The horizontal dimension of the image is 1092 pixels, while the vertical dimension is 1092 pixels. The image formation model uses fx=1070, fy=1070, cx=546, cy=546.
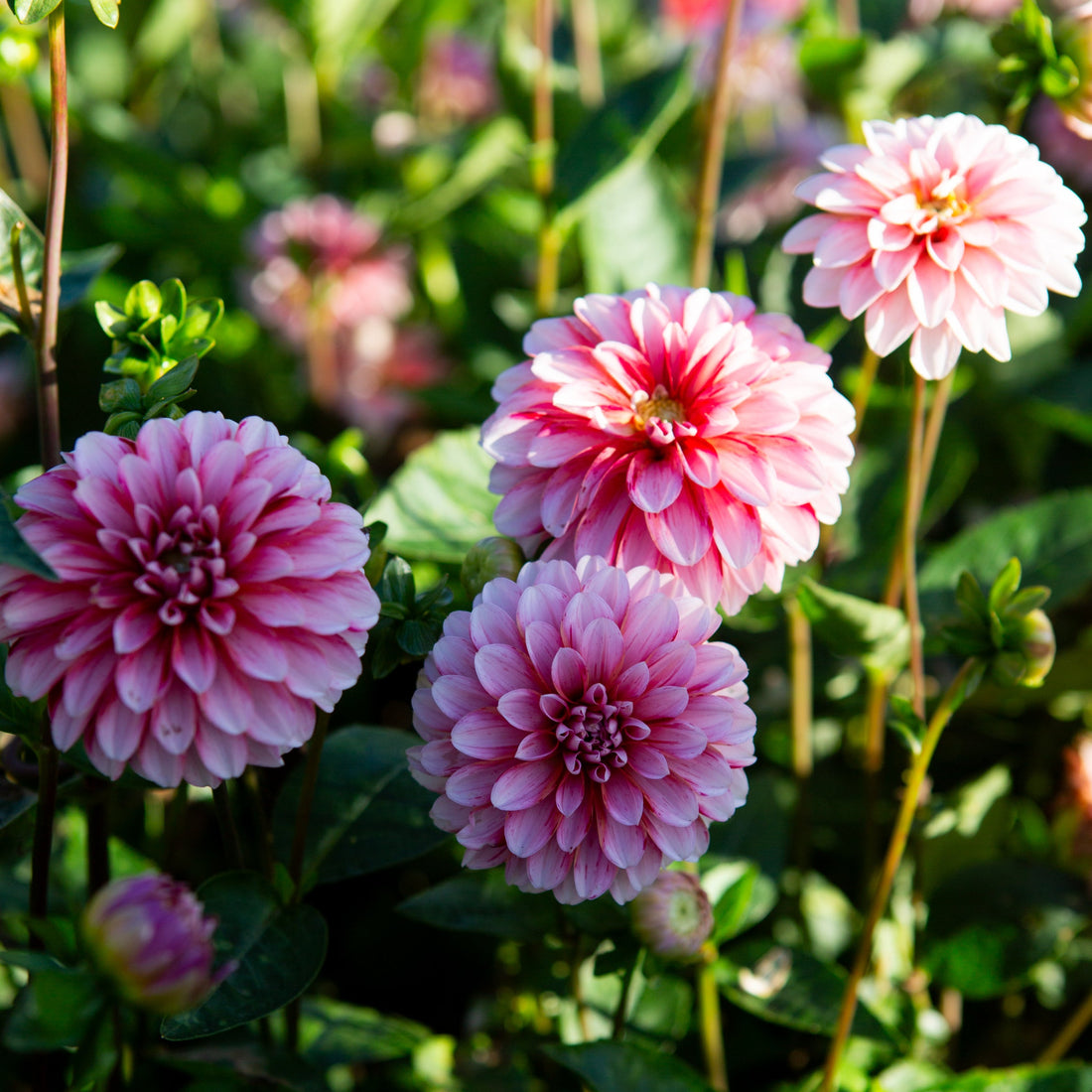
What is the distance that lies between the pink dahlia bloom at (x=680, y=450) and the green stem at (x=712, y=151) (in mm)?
464

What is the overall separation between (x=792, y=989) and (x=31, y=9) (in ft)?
2.69

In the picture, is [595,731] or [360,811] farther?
[360,811]

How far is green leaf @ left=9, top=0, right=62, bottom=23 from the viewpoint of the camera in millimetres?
572

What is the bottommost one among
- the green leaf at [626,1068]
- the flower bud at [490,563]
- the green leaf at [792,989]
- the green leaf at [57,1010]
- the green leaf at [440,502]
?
the green leaf at [792,989]

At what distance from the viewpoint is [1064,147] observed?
142 cm

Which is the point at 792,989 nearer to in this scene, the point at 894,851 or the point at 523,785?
the point at 894,851

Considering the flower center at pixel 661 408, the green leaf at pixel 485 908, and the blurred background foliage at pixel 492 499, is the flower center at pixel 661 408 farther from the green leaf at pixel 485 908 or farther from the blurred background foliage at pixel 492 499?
the green leaf at pixel 485 908

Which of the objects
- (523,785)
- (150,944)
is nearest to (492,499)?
(523,785)

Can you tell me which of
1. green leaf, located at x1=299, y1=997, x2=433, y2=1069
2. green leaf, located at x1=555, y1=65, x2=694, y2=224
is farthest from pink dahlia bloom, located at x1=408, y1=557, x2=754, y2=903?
green leaf, located at x1=555, y1=65, x2=694, y2=224

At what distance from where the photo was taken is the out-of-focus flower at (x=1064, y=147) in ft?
4.66

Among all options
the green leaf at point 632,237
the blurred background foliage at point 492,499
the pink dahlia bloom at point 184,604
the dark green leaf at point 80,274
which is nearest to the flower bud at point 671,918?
the blurred background foliage at point 492,499

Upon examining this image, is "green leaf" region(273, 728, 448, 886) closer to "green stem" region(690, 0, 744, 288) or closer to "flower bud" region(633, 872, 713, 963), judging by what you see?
"flower bud" region(633, 872, 713, 963)

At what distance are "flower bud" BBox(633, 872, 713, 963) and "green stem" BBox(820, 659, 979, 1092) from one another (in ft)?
0.47

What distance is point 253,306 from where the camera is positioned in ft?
5.07
